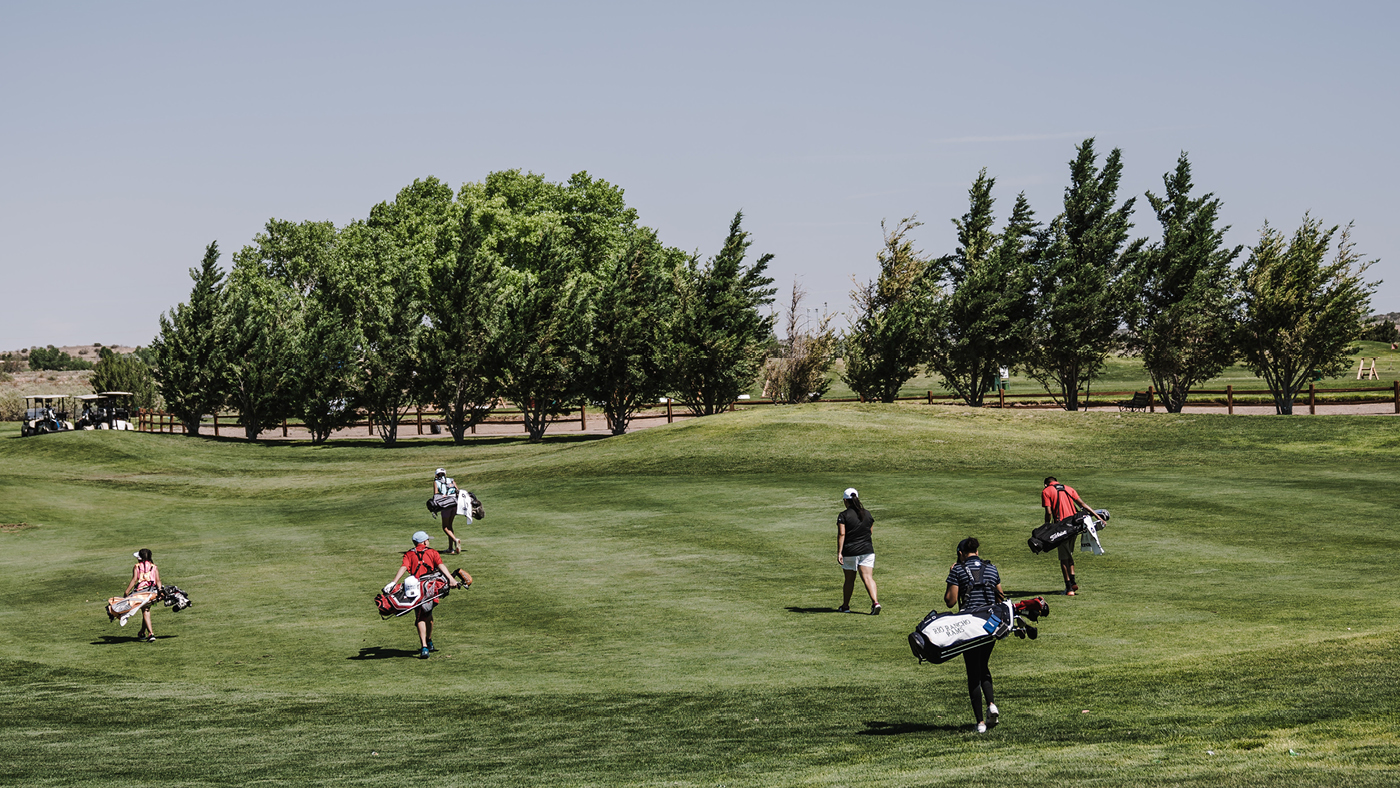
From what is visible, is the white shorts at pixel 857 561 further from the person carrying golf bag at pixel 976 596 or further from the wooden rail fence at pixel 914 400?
the wooden rail fence at pixel 914 400

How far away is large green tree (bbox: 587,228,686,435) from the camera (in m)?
63.0

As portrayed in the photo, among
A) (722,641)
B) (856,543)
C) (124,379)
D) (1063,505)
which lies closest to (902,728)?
(722,641)

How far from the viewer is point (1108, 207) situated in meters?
60.2

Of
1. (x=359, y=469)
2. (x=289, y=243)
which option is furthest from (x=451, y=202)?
(x=359, y=469)

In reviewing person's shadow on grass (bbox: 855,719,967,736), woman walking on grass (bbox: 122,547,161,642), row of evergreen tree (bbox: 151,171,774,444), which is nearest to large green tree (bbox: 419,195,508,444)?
row of evergreen tree (bbox: 151,171,774,444)

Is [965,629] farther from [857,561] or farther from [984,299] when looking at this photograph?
[984,299]

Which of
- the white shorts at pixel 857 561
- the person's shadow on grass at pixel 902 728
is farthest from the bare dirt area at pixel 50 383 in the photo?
the person's shadow on grass at pixel 902 728

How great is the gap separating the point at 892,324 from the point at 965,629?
50660mm

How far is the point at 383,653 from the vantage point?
57.3ft

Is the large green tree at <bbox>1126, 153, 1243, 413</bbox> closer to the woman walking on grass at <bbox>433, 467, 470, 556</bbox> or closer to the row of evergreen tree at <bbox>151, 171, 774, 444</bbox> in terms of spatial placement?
the row of evergreen tree at <bbox>151, 171, 774, 444</bbox>

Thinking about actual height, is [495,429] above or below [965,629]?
above

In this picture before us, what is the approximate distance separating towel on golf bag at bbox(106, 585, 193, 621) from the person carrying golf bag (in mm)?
13948

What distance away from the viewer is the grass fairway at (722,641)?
438 inches

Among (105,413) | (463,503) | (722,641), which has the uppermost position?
(105,413)
